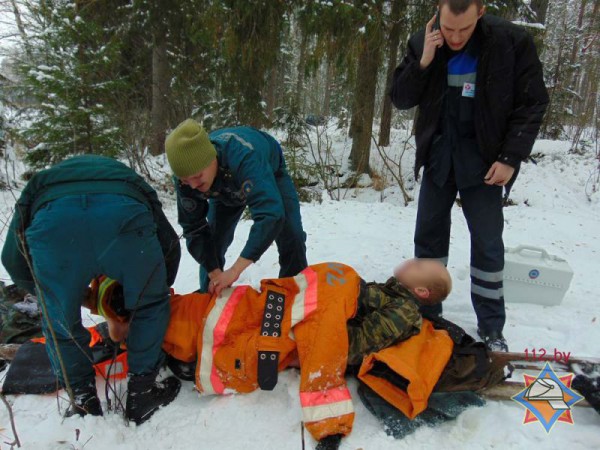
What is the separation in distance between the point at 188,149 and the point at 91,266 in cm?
67

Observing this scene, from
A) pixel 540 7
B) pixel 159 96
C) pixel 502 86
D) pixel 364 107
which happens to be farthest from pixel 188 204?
pixel 540 7

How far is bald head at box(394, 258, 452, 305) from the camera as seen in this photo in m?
2.21

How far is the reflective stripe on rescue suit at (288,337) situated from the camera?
1.81 meters

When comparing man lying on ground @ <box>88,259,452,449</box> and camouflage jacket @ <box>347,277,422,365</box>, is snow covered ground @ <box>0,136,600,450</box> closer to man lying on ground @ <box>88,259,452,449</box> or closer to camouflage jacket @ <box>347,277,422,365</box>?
man lying on ground @ <box>88,259,452,449</box>

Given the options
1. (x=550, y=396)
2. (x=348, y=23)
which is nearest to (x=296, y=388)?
(x=550, y=396)

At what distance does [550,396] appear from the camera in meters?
1.92

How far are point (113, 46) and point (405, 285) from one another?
6.41 m

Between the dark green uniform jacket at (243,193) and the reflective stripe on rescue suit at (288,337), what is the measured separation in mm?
294

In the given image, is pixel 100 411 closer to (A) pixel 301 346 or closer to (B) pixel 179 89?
(A) pixel 301 346

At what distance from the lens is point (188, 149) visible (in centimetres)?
188

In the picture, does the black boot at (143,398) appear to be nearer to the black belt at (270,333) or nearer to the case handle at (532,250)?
the black belt at (270,333)

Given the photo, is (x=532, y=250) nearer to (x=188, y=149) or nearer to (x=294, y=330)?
(x=294, y=330)

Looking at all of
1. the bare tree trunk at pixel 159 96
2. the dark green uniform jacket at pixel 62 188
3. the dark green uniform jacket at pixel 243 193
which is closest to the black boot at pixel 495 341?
the dark green uniform jacket at pixel 243 193

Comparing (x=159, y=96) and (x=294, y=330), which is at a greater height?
(x=159, y=96)
